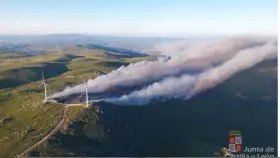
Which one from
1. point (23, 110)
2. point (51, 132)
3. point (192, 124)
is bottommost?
point (192, 124)

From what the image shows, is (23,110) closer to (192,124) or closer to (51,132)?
(51,132)

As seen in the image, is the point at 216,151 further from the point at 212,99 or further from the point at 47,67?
the point at 47,67

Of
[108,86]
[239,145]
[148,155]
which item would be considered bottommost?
[148,155]

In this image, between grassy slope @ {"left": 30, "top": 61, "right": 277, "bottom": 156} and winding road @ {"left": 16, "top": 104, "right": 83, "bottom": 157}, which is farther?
grassy slope @ {"left": 30, "top": 61, "right": 277, "bottom": 156}

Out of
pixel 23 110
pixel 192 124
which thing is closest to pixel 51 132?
pixel 23 110

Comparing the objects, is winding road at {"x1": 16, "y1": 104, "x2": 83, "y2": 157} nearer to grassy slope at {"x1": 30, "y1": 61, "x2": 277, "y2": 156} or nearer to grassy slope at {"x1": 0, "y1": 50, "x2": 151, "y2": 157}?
grassy slope at {"x1": 0, "y1": 50, "x2": 151, "y2": 157}

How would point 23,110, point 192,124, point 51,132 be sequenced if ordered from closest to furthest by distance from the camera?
1. point 51,132
2. point 23,110
3. point 192,124

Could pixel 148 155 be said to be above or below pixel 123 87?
below

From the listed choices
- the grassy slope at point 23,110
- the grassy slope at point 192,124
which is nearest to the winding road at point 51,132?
the grassy slope at point 23,110

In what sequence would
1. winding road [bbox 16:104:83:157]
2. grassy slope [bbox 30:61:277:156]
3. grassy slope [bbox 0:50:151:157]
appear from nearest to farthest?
1. winding road [bbox 16:104:83:157]
2. grassy slope [bbox 30:61:277:156]
3. grassy slope [bbox 0:50:151:157]

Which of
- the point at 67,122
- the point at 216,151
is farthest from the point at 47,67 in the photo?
the point at 216,151

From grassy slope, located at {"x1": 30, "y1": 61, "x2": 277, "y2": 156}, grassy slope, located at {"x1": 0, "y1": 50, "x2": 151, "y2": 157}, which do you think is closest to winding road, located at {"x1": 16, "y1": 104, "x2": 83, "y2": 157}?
grassy slope, located at {"x1": 0, "y1": 50, "x2": 151, "y2": 157}
